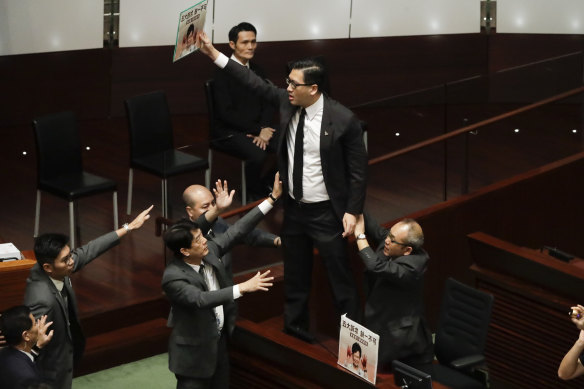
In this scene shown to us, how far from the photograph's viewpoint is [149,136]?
313 inches

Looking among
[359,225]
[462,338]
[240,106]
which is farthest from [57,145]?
[462,338]

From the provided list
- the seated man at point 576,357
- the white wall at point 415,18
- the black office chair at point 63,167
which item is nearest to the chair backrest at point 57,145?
the black office chair at point 63,167

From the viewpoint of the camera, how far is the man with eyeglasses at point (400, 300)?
19.2 feet

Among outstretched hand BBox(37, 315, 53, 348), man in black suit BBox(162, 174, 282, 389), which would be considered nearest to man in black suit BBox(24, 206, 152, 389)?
outstretched hand BBox(37, 315, 53, 348)

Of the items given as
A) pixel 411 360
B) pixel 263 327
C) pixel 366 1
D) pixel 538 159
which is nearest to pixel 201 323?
pixel 263 327

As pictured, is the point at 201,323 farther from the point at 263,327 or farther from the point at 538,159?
the point at 538,159

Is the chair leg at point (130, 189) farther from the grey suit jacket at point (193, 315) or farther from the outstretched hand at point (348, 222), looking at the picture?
the outstretched hand at point (348, 222)

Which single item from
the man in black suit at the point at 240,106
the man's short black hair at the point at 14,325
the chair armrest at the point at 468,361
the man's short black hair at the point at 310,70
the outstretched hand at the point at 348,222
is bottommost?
the chair armrest at the point at 468,361

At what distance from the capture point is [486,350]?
23.1 ft

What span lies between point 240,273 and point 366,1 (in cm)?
379

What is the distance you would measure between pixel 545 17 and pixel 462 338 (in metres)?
4.75

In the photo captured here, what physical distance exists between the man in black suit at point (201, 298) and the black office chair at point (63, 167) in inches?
70.3

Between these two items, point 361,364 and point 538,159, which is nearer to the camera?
point 361,364

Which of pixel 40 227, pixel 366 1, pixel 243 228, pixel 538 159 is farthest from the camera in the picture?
pixel 366 1
